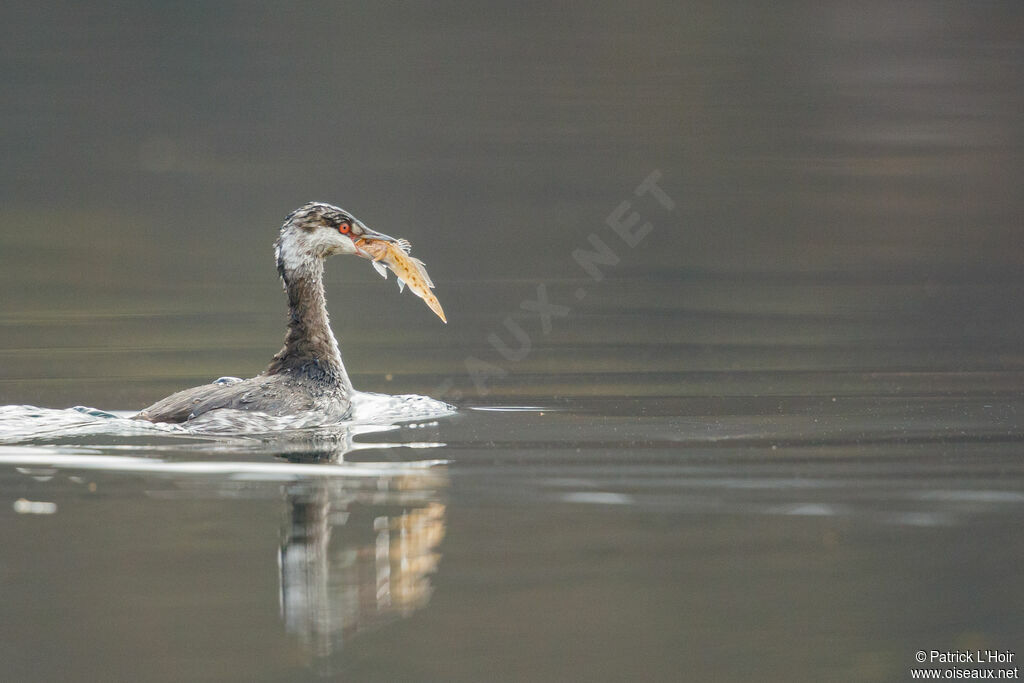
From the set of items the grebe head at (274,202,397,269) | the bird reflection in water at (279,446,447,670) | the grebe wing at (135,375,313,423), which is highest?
the grebe head at (274,202,397,269)

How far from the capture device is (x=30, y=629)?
6.05m

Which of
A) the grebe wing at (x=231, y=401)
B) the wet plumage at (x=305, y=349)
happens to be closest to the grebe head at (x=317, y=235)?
the wet plumage at (x=305, y=349)

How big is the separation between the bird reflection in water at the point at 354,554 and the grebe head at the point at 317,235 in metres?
3.09

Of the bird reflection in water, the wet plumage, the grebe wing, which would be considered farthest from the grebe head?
the bird reflection in water

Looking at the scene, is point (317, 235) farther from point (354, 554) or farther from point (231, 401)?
point (354, 554)

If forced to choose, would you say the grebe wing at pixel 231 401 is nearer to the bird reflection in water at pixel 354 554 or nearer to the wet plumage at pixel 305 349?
the wet plumage at pixel 305 349

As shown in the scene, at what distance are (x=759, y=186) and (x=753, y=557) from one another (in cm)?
1809

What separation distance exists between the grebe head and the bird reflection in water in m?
3.09

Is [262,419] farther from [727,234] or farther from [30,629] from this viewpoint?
[727,234]

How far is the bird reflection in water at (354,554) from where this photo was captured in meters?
6.11

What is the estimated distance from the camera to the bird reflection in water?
6113mm

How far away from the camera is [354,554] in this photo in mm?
6836

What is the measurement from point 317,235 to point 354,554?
15.4 feet

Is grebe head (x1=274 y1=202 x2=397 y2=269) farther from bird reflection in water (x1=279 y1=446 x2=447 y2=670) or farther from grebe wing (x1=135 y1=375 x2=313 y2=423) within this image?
bird reflection in water (x1=279 y1=446 x2=447 y2=670)
